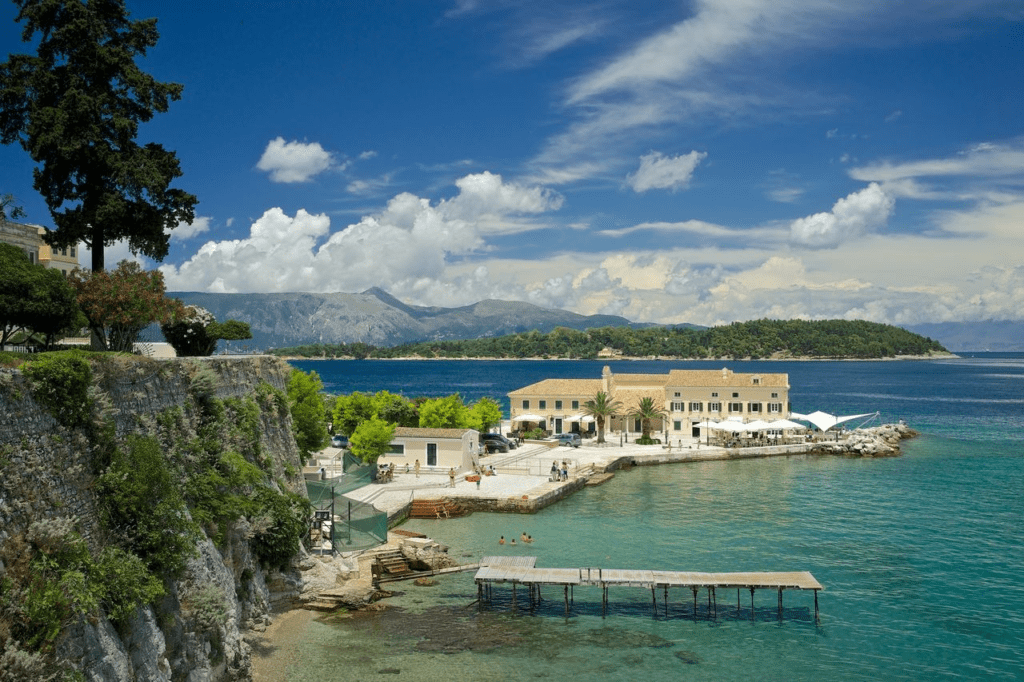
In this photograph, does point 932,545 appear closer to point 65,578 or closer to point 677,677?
point 677,677

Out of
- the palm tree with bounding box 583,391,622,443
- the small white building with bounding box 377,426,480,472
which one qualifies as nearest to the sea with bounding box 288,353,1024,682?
the small white building with bounding box 377,426,480,472

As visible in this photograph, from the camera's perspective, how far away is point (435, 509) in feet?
145

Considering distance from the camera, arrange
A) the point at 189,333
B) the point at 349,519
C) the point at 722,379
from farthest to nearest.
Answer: the point at 722,379 < the point at 349,519 < the point at 189,333

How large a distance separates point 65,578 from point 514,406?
2619 inches

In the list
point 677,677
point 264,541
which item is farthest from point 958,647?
point 264,541

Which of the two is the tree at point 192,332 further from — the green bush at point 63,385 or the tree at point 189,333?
the green bush at point 63,385

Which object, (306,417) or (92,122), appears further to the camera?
(306,417)

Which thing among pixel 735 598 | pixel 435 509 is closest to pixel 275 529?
pixel 735 598

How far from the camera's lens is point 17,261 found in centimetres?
2019

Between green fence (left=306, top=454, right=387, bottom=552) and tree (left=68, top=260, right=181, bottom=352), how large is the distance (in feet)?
37.4

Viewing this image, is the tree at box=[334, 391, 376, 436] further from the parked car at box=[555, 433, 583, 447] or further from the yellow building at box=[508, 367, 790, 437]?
the yellow building at box=[508, 367, 790, 437]

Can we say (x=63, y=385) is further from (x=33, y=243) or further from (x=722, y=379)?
(x=722, y=379)

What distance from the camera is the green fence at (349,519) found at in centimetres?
3359

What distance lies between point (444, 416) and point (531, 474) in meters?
9.57
